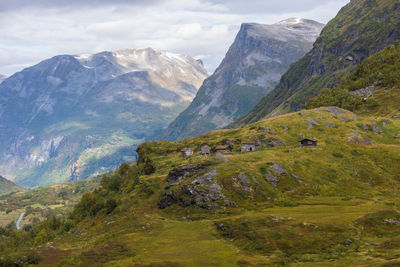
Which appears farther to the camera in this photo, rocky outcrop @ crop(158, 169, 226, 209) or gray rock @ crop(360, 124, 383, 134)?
gray rock @ crop(360, 124, 383, 134)

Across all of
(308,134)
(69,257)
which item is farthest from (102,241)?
(308,134)

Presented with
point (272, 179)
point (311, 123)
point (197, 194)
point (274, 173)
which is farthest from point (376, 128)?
point (197, 194)

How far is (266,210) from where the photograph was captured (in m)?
83.7

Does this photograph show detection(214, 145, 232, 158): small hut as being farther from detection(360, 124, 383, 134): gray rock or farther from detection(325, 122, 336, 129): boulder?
detection(360, 124, 383, 134): gray rock

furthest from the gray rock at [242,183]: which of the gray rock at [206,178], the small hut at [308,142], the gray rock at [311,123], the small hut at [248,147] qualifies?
the gray rock at [311,123]

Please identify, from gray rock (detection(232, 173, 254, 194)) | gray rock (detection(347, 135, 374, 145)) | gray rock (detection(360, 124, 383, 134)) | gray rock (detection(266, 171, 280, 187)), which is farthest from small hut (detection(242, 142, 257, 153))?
gray rock (detection(360, 124, 383, 134))

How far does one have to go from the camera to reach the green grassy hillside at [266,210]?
6062 centimetres

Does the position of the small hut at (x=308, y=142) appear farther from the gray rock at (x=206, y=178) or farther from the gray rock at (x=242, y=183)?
the gray rock at (x=206, y=178)

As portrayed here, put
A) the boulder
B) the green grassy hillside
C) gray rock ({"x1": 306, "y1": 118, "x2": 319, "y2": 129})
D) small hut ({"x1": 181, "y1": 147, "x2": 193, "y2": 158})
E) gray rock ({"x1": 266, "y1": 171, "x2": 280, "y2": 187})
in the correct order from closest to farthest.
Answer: the green grassy hillside, gray rock ({"x1": 266, "y1": 171, "x2": 280, "y2": 187}), the boulder, gray rock ({"x1": 306, "y1": 118, "x2": 319, "y2": 129}), small hut ({"x1": 181, "y1": 147, "x2": 193, "y2": 158})

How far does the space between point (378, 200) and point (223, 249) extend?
47673 millimetres

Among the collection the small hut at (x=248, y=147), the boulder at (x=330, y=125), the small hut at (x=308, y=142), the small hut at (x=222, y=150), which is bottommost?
the small hut at (x=222, y=150)

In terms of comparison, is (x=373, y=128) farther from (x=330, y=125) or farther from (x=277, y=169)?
(x=277, y=169)

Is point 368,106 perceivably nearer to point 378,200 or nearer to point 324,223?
point 378,200

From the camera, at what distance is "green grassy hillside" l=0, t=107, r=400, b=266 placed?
6062 cm
